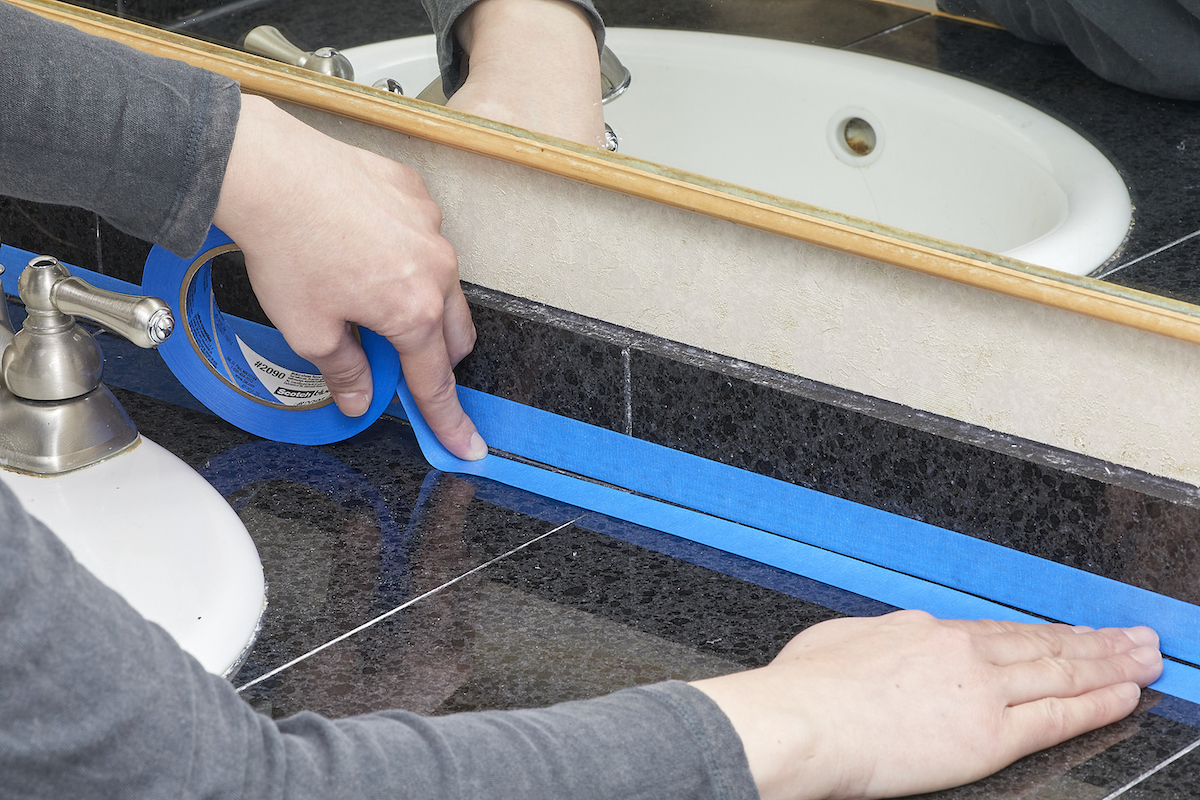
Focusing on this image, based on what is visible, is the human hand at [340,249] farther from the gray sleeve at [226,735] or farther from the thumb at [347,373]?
the gray sleeve at [226,735]

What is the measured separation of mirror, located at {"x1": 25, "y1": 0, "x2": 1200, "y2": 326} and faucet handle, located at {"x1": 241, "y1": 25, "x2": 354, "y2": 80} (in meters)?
0.22

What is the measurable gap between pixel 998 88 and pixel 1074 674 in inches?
13.9

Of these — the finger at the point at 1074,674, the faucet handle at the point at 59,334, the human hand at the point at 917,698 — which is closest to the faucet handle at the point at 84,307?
the faucet handle at the point at 59,334

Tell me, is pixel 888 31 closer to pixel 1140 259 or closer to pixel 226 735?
pixel 1140 259

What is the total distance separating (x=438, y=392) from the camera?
92cm

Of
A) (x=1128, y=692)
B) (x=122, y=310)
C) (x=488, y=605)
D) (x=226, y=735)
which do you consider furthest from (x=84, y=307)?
(x=1128, y=692)

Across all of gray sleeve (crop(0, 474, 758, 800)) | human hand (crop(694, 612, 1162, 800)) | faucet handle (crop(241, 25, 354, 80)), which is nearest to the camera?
gray sleeve (crop(0, 474, 758, 800))

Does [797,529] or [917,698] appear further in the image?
[797,529]

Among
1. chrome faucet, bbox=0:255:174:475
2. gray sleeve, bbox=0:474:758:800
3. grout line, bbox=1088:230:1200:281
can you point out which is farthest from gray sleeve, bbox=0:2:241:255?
grout line, bbox=1088:230:1200:281

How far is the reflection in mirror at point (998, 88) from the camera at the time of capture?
2.30 feet

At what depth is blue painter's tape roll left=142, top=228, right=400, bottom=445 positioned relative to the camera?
3.20 feet

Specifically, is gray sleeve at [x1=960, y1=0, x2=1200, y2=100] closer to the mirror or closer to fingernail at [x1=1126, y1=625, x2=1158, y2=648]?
the mirror

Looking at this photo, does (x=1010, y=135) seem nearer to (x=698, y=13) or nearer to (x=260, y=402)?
(x=698, y=13)

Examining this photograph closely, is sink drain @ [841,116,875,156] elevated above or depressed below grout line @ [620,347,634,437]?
above
